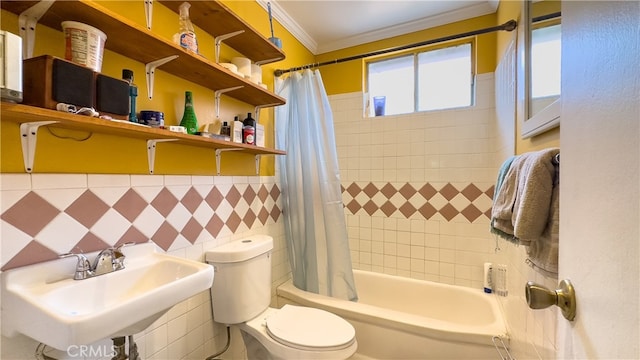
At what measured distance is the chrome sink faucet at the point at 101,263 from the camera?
889 mm

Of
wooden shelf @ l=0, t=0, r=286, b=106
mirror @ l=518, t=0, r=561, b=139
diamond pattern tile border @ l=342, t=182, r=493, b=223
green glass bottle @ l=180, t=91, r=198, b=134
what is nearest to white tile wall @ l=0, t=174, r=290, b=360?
green glass bottle @ l=180, t=91, r=198, b=134

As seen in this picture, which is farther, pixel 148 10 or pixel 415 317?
pixel 415 317

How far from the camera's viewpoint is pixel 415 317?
160cm

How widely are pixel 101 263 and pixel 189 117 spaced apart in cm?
70

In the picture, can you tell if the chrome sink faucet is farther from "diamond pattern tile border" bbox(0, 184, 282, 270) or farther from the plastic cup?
the plastic cup

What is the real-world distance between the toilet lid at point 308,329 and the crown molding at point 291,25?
197cm

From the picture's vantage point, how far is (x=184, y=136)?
1077 millimetres

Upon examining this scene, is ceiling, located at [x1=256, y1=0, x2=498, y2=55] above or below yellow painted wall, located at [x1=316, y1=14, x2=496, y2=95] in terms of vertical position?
above

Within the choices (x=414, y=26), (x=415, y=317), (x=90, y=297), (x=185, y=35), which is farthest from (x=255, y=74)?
(x=415, y=317)

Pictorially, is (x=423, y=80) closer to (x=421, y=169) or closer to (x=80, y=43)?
(x=421, y=169)

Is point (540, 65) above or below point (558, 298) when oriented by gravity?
above

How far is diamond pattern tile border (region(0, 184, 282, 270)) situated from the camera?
0.82m
